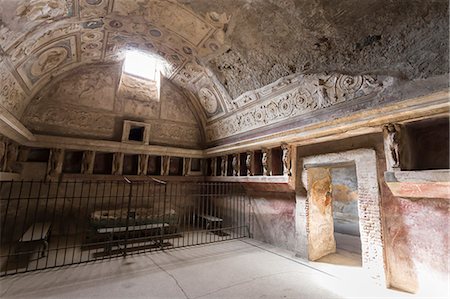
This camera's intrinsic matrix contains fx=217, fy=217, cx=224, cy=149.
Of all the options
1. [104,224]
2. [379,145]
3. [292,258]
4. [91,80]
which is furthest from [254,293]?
[91,80]

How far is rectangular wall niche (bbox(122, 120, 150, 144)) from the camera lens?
7.61m

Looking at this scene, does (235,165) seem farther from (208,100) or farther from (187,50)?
(187,50)

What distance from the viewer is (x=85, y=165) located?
23.0 feet

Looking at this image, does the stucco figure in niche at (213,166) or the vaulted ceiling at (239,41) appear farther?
the stucco figure in niche at (213,166)

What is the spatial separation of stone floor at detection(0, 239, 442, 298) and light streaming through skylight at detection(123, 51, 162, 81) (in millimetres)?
6161

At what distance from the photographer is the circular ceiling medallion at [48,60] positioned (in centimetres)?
520

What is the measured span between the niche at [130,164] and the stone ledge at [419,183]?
24.2 ft

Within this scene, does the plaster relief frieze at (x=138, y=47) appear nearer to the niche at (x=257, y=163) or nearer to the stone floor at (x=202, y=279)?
the niche at (x=257, y=163)

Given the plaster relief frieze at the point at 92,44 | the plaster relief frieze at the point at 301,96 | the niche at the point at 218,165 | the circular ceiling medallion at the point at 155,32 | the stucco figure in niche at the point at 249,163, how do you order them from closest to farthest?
the plaster relief frieze at the point at 301,96, the plaster relief frieze at the point at 92,44, the circular ceiling medallion at the point at 155,32, the stucco figure in niche at the point at 249,163, the niche at the point at 218,165

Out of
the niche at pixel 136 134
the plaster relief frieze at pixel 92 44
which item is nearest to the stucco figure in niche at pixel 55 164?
the niche at pixel 136 134

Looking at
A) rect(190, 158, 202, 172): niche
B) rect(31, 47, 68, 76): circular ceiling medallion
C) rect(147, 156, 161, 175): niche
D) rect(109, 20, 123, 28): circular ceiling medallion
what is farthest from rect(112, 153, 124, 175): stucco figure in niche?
rect(109, 20, 123, 28): circular ceiling medallion

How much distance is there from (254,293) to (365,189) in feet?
9.15

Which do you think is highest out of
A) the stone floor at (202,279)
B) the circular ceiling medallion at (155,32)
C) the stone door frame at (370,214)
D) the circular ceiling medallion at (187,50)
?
the circular ceiling medallion at (155,32)

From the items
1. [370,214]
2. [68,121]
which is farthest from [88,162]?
[370,214]
